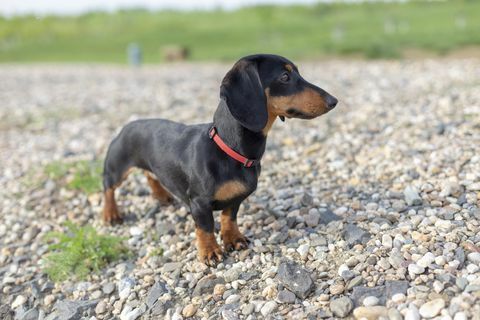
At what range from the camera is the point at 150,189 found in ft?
21.7

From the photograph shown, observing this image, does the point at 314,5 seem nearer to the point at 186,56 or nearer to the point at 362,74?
the point at 186,56

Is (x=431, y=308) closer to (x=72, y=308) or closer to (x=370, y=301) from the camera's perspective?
(x=370, y=301)

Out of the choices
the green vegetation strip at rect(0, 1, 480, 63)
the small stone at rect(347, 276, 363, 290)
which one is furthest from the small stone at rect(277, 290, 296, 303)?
the green vegetation strip at rect(0, 1, 480, 63)

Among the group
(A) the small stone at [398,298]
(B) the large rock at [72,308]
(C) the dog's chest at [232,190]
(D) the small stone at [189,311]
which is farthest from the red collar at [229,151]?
(B) the large rock at [72,308]

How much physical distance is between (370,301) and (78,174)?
4.65 meters

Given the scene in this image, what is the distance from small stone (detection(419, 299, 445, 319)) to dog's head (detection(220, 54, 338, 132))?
5.47 ft

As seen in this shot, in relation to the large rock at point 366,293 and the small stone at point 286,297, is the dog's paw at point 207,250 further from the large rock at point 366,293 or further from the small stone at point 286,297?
the large rock at point 366,293

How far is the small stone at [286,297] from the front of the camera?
404cm

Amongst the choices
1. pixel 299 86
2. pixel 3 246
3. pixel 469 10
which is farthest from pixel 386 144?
pixel 469 10

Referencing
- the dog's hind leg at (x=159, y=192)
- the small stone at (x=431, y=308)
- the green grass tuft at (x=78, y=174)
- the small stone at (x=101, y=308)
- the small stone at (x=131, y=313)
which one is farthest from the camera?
the green grass tuft at (x=78, y=174)

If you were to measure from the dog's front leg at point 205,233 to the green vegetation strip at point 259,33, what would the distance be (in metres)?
15.5

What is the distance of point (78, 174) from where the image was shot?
23.2ft

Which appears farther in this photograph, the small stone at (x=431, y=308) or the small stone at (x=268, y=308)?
the small stone at (x=268, y=308)

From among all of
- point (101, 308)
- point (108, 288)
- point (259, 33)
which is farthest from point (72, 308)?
point (259, 33)
